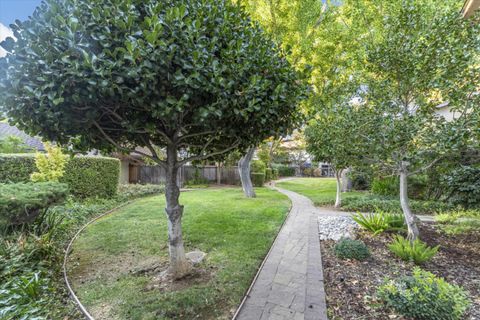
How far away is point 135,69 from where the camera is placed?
2076 millimetres

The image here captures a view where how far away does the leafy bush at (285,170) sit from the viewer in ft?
92.7

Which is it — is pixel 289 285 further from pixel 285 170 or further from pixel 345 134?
pixel 285 170

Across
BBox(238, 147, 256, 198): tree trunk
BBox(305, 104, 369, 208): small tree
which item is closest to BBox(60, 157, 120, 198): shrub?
BBox(238, 147, 256, 198): tree trunk

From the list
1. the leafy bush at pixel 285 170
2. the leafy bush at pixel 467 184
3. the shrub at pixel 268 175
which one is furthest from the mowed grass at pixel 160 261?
the leafy bush at pixel 285 170

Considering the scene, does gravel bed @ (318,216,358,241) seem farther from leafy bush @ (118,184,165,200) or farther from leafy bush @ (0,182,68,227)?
leafy bush @ (118,184,165,200)

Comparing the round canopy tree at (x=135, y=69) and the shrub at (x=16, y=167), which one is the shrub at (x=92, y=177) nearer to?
the shrub at (x=16, y=167)

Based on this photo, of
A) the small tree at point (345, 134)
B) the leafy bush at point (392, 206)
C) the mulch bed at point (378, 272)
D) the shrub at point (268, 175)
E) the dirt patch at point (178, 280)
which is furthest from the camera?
the shrub at point (268, 175)

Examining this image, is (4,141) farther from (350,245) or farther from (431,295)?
(431,295)

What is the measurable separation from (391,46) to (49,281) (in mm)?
6982

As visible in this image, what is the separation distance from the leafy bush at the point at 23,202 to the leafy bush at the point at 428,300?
558cm

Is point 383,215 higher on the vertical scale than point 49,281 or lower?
higher

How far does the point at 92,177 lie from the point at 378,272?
10039mm

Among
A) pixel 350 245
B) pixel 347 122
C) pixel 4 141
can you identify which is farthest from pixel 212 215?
pixel 4 141

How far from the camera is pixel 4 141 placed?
10594 mm
